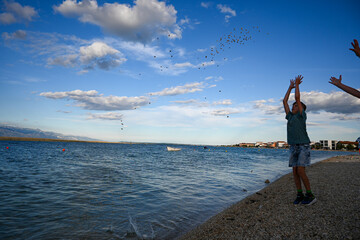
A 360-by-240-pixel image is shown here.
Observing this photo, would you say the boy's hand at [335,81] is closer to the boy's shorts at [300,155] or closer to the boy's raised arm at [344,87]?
the boy's raised arm at [344,87]

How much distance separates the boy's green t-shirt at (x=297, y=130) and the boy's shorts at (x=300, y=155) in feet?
0.50

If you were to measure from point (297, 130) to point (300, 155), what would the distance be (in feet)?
2.30

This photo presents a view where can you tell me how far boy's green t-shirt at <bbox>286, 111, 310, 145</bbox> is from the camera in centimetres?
566

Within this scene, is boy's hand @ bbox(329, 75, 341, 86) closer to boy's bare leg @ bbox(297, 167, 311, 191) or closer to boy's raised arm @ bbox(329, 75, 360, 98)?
boy's raised arm @ bbox(329, 75, 360, 98)

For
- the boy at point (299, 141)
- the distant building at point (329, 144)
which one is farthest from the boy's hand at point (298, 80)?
the distant building at point (329, 144)

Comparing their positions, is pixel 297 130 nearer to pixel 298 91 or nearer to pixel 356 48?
pixel 298 91

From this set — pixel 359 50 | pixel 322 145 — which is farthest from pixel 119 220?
pixel 322 145

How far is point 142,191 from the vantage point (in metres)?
11.8

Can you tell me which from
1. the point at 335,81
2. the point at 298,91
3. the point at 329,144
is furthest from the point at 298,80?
the point at 329,144

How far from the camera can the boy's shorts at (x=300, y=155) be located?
18.2 ft

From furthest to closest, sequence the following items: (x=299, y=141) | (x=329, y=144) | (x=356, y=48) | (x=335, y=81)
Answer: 1. (x=329, y=144)
2. (x=299, y=141)
3. (x=335, y=81)
4. (x=356, y=48)

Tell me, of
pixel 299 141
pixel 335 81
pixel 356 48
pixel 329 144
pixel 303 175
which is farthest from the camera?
pixel 329 144

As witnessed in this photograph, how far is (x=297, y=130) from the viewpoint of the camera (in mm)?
5738

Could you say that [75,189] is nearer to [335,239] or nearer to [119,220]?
[119,220]
